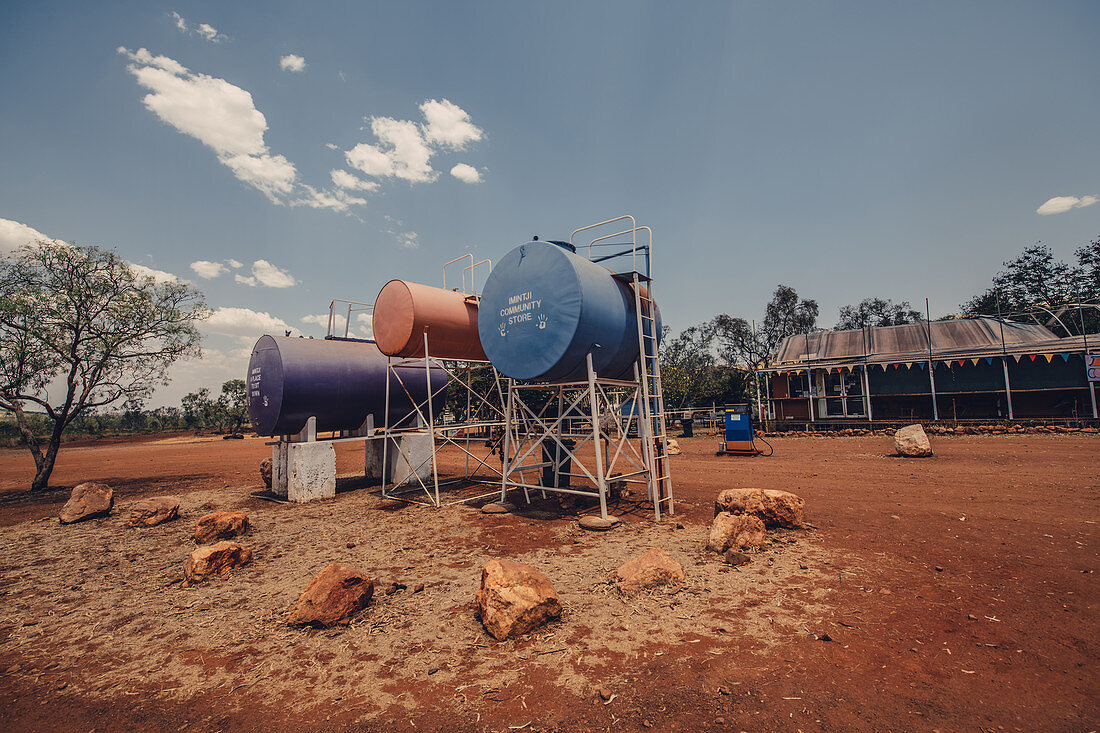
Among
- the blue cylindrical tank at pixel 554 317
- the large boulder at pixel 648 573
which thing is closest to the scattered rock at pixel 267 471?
the blue cylindrical tank at pixel 554 317

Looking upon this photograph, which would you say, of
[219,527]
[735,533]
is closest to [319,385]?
[219,527]

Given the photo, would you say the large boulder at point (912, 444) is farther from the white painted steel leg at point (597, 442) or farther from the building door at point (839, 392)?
the building door at point (839, 392)

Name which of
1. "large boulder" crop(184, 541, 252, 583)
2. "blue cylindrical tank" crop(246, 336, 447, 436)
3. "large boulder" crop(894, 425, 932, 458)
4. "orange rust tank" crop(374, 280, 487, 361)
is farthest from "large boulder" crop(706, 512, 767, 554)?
"large boulder" crop(894, 425, 932, 458)

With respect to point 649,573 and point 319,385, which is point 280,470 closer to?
point 319,385

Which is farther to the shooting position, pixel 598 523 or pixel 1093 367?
pixel 1093 367

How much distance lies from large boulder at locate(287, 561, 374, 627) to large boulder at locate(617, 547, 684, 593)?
2.92 metres

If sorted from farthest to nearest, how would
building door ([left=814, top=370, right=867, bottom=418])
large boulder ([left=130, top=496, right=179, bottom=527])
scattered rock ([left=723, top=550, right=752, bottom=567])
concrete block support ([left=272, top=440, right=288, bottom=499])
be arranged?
building door ([left=814, top=370, right=867, bottom=418]) < concrete block support ([left=272, top=440, right=288, bottom=499]) < large boulder ([left=130, top=496, right=179, bottom=527]) < scattered rock ([left=723, top=550, right=752, bottom=567])

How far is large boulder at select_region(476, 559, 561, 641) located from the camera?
14.6 ft

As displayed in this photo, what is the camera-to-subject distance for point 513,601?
454cm

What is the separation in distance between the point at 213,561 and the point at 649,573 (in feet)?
19.3

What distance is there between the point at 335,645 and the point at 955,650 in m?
5.53

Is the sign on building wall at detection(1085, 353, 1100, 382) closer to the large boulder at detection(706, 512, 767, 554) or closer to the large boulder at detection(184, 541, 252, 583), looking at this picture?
the large boulder at detection(706, 512, 767, 554)

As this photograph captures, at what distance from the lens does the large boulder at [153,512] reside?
934 centimetres

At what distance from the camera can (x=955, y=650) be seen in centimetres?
399
